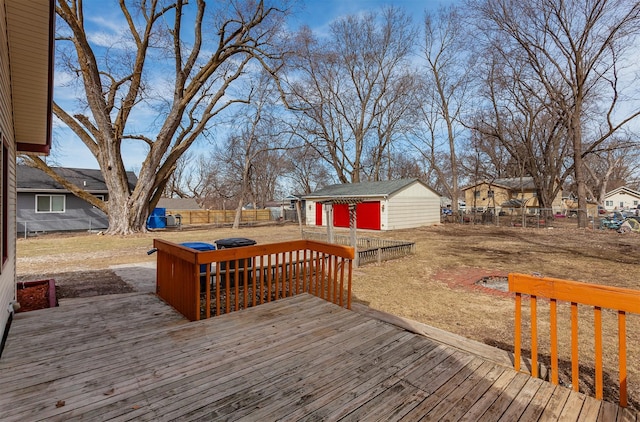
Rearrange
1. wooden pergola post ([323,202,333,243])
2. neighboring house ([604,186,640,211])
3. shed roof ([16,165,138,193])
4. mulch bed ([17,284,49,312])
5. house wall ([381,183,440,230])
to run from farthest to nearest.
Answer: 1. neighboring house ([604,186,640,211])
2. house wall ([381,183,440,230])
3. shed roof ([16,165,138,193])
4. wooden pergola post ([323,202,333,243])
5. mulch bed ([17,284,49,312])

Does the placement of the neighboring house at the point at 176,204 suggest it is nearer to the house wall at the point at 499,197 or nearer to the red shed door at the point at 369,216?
the red shed door at the point at 369,216

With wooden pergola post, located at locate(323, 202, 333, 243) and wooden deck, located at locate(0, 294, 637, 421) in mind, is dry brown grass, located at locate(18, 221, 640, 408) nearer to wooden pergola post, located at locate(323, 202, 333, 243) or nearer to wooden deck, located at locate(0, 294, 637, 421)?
wooden deck, located at locate(0, 294, 637, 421)

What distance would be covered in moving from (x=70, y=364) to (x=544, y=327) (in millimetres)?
5550

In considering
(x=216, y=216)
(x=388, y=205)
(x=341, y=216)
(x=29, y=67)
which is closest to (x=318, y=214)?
(x=341, y=216)

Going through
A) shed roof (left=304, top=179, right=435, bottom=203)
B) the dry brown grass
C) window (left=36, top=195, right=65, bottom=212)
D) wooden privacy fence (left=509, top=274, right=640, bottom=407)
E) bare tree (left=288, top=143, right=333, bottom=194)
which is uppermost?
bare tree (left=288, top=143, right=333, bottom=194)

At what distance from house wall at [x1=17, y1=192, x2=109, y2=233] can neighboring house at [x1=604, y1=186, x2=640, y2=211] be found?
6026cm

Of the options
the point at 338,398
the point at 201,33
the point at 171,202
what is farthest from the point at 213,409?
the point at 171,202

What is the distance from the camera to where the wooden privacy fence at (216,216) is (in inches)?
1109

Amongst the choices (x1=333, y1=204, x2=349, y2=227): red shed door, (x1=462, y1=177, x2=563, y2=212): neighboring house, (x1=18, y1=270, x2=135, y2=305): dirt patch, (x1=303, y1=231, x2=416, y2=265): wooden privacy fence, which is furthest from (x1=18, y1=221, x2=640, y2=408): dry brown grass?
(x1=462, y1=177, x2=563, y2=212): neighboring house

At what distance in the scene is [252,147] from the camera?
23.4 metres

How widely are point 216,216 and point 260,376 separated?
28.9 metres

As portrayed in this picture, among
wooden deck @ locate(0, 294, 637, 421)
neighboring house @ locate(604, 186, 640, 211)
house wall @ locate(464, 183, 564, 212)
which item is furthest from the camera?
neighboring house @ locate(604, 186, 640, 211)

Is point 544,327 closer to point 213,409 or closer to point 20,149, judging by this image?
point 213,409

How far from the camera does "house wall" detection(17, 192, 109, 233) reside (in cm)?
1747
